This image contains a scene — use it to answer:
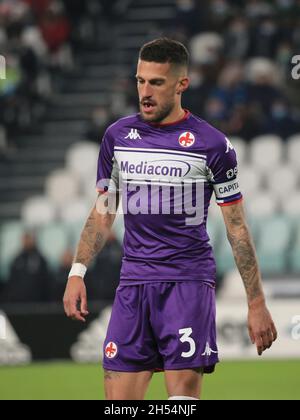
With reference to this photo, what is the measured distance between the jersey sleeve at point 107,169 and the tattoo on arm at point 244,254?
66cm

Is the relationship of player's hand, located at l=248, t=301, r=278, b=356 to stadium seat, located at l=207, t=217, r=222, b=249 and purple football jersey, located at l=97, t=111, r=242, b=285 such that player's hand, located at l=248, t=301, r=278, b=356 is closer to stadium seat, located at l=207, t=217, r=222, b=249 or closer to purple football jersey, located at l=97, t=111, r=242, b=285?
purple football jersey, located at l=97, t=111, r=242, b=285

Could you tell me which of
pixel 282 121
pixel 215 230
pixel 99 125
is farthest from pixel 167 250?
pixel 99 125

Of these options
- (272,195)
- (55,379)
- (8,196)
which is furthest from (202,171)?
(8,196)

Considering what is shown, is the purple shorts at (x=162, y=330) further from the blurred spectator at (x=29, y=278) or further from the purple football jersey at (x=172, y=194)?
the blurred spectator at (x=29, y=278)

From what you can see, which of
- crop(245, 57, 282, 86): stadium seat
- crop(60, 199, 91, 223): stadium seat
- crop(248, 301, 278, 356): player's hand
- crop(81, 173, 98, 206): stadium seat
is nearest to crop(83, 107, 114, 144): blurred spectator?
crop(81, 173, 98, 206): stadium seat

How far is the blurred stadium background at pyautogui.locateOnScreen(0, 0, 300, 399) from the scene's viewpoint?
14.4 m

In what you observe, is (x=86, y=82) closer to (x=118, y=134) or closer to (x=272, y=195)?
(x=272, y=195)

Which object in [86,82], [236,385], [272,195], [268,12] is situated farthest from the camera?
[86,82]

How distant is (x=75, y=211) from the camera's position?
17.2 meters

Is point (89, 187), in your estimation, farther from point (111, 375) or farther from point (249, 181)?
point (111, 375)

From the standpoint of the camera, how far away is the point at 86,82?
793 inches

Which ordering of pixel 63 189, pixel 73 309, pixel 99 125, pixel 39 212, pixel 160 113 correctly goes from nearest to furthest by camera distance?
pixel 73 309, pixel 160 113, pixel 39 212, pixel 63 189, pixel 99 125

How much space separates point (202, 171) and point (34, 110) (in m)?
13.3

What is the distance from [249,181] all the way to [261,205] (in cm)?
46
